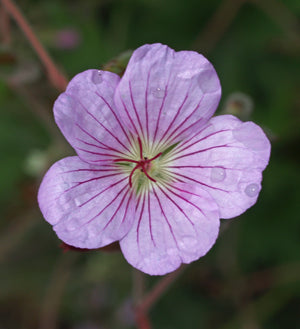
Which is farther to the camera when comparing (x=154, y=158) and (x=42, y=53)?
(x=42, y=53)

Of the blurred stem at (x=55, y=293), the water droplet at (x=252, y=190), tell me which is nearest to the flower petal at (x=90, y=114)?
the water droplet at (x=252, y=190)

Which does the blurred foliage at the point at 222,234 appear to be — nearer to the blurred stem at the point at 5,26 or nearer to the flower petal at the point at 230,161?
the blurred stem at the point at 5,26

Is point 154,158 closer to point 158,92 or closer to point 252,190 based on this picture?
point 158,92

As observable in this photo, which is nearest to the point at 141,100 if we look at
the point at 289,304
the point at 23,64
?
the point at 23,64

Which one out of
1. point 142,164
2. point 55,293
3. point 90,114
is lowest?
point 55,293

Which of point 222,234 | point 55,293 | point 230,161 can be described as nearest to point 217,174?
point 230,161

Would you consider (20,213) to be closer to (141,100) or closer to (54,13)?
(54,13)
